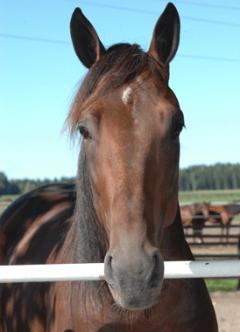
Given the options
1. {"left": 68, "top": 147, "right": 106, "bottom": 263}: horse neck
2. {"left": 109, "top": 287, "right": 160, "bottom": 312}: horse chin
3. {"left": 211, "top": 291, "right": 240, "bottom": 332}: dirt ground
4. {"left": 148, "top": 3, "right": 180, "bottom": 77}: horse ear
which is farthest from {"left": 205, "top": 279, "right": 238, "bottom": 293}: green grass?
{"left": 109, "top": 287, "right": 160, "bottom": 312}: horse chin

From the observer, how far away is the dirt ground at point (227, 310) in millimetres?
7605

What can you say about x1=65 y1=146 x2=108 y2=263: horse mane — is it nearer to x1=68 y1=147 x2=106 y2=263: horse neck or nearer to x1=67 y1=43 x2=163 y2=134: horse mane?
x1=68 y1=147 x2=106 y2=263: horse neck

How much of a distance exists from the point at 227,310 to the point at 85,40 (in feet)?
21.6

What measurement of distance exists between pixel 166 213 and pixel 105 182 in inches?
13.4

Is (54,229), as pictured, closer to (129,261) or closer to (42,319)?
(42,319)

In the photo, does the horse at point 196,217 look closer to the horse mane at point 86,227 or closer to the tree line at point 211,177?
the horse mane at point 86,227

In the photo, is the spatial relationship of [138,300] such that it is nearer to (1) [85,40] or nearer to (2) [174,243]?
(2) [174,243]

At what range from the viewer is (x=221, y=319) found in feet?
26.1

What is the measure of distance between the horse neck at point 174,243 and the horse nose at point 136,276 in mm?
644

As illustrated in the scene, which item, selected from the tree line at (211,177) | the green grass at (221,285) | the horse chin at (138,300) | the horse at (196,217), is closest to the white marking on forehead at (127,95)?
the horse chin at (138,300)

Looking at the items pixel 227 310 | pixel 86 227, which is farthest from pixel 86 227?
pixel 227 310

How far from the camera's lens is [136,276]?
84.0 inches

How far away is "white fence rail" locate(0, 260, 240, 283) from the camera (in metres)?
2.42

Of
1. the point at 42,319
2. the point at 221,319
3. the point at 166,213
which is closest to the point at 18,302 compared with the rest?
the point at 42,319
